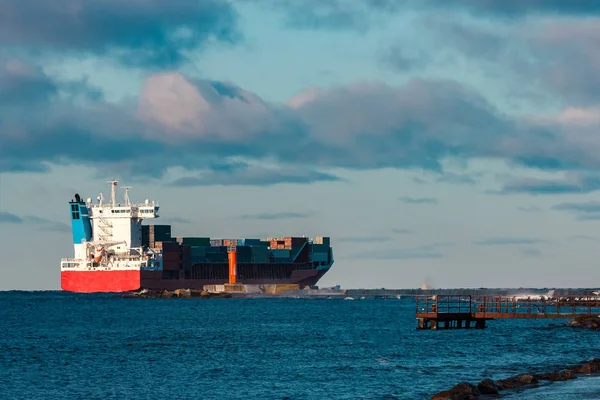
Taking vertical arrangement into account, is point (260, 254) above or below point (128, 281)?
above

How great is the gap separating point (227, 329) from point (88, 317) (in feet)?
76.0

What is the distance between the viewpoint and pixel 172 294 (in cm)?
14838

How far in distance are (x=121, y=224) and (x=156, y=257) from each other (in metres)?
8.03

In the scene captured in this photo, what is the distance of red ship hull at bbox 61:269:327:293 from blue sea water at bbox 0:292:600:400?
68075mm

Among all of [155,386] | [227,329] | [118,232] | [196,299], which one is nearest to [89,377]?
[155,386]

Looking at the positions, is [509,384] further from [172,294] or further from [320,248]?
[320,248]

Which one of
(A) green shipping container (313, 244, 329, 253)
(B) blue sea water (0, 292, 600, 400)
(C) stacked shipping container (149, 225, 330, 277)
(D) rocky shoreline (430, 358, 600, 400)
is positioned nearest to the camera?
(D) rocky shoreline (430, 358, 600, 400)

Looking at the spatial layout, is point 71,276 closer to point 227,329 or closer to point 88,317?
point 88,317

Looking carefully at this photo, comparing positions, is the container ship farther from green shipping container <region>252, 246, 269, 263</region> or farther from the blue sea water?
the blue sea water

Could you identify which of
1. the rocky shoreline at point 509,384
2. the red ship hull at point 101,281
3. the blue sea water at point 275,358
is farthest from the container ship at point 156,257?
the rocky shoreline at point 509,384

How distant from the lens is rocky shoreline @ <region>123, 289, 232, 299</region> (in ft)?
484

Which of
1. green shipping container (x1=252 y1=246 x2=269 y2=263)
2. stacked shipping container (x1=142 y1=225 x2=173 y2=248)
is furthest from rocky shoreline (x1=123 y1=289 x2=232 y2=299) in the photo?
green shipping container (x1=252 y1=246 x2=269 y2=263)

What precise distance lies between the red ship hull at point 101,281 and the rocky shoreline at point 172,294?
2169mm

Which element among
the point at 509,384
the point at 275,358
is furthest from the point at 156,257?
the point at 509,384
